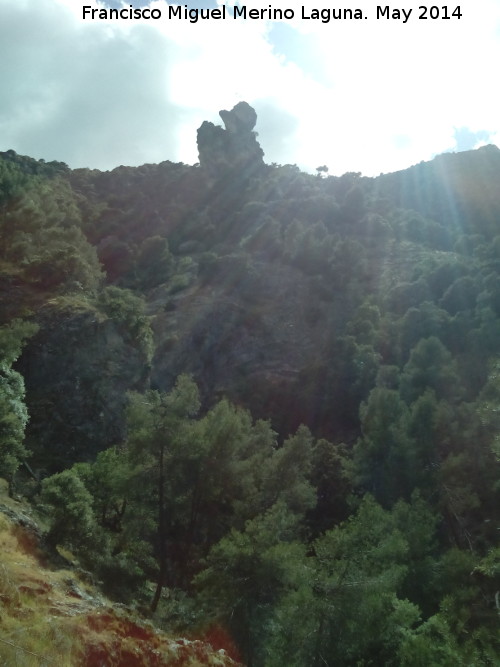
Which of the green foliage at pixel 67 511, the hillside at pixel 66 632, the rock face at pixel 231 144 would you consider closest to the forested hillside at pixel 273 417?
the green foliage at pixel 67 511

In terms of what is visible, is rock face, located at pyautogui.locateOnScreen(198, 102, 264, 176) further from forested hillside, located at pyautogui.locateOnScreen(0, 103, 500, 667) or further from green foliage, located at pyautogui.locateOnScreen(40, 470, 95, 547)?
green foliage, located at pyautogui.locateOnScreen(40, 470, 95, 547)

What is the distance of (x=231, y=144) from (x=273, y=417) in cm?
8533

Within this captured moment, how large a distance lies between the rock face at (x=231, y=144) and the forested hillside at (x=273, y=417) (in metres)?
22.1

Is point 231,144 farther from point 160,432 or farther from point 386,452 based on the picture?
point 160,432

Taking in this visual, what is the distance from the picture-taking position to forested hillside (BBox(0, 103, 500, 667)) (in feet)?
73.5

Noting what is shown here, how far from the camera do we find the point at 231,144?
131 meters

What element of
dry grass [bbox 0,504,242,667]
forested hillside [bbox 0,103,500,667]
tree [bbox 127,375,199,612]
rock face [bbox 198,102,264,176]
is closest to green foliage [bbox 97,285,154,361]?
forested hillside [bbox 0,103,500,667]

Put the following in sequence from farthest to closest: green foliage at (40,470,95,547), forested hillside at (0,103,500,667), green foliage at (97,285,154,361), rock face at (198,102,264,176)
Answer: rock face at (198,102,264,176)
green foliage at (97,285,154,361)
green foliage at (40,470,95,547)
forested hillside at (0,103,500,667)

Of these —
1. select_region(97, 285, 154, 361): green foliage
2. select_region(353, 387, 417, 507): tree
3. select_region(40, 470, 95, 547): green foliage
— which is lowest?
select_region(353, 387, 417, 507): tree

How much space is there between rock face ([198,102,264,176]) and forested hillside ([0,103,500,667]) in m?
22.1

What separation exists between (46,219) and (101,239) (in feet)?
110

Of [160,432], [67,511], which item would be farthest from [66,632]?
[160,432]

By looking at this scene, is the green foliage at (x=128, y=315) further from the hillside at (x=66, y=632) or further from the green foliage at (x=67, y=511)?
the hillside at (x=66, y=632)

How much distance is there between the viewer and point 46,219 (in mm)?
67438
